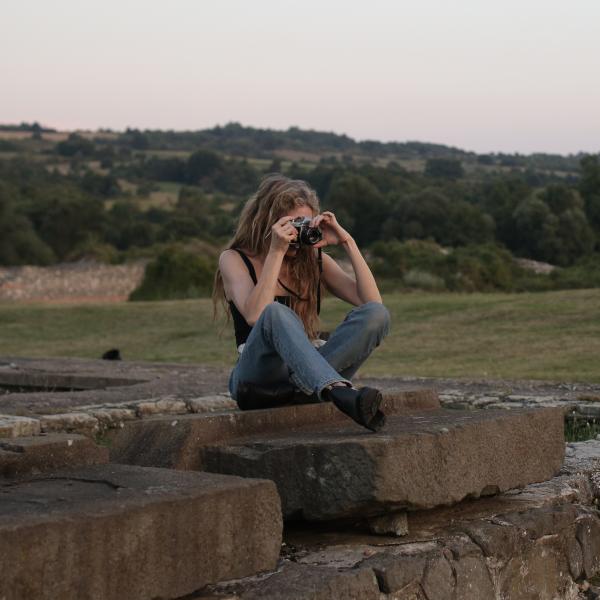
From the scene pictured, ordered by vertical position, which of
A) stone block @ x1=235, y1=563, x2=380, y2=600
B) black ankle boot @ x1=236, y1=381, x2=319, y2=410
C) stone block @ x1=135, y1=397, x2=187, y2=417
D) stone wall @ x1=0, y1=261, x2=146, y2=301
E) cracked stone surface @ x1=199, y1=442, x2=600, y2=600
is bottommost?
stone wall @ x1=0, y1=261, x2=146, y2=301

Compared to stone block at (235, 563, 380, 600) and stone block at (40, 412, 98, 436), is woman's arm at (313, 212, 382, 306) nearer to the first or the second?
stone block at (235, 563, 380, 600)

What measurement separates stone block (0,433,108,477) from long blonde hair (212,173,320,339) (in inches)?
58.8

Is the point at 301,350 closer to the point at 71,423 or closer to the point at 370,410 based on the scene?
the point at 370,410

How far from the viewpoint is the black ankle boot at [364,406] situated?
177 inches

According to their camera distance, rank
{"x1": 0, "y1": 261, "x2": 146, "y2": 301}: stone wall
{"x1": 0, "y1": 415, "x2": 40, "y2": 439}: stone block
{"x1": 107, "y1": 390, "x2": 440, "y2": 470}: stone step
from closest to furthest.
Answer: {"x1": 107, "y1": 390, "x2": 440, "y2": 470}: stone step
{"x1": 0, "y1": 415, "x2": 40, "y2": 439}: stone block
{"x1": 0, "y1": 261, "x2": 146, "y2": 301}: stone wall

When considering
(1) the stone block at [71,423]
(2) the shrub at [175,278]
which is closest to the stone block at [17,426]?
(1) the stone block at [71,423]

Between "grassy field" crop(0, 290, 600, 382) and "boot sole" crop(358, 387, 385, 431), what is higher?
"boot sole" crop(358, 387, 385, 431)

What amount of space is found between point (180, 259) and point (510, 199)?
2443cm

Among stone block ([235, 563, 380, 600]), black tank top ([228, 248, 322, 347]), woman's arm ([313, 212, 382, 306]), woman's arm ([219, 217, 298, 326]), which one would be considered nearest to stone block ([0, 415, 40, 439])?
black tank top ([228, 248, 322, 347])

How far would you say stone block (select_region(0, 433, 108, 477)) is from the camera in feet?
13.8

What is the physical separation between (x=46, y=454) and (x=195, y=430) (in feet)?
2.36

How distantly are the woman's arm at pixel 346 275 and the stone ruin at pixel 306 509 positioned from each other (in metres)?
0.55

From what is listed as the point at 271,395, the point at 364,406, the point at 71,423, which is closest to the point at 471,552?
the point at 364,406

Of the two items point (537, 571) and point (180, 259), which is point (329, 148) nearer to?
point (180, 259)
